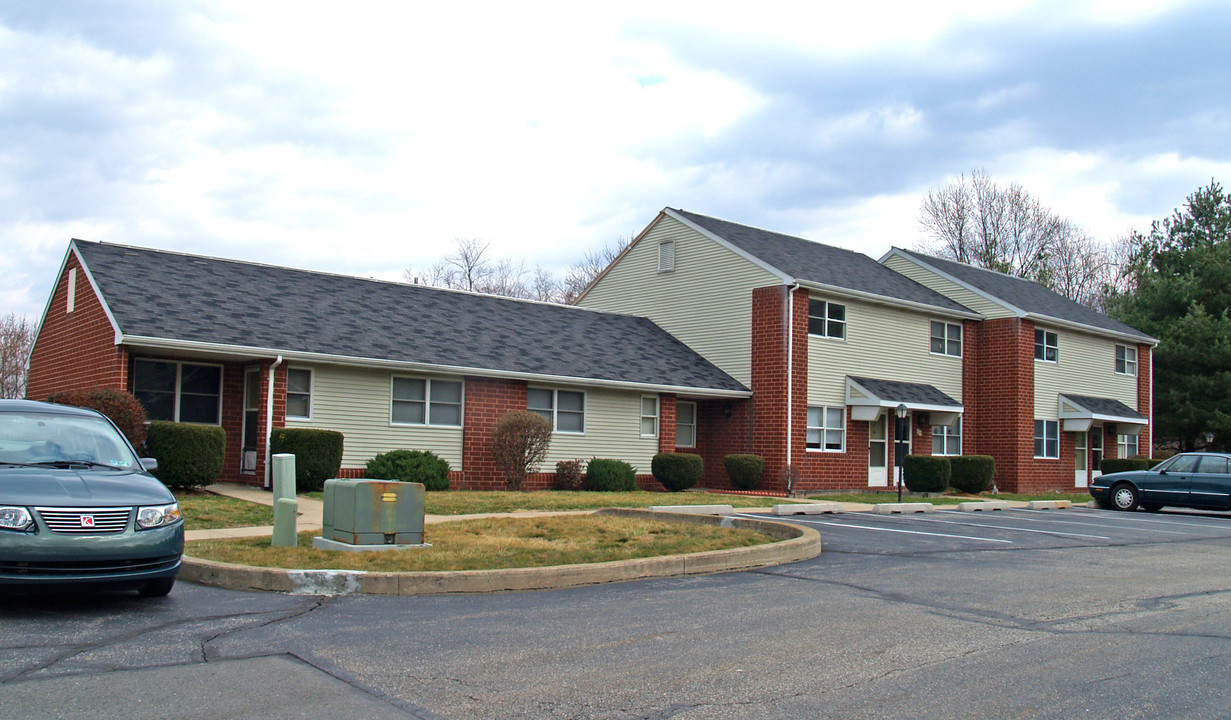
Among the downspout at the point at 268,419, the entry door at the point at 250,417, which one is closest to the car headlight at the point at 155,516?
the downspout at the point at 268,419

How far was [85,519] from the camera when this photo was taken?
7703 mm

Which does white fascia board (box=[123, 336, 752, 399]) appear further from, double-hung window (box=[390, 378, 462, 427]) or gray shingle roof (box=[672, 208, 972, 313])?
gray shingle roof (box=[672, 208, 972, 313])

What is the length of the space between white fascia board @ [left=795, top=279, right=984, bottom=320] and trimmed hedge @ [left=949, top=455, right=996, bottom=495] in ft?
14.7

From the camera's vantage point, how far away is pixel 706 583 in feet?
32.5

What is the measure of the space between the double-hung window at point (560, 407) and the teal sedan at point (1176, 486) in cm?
Result: 1231

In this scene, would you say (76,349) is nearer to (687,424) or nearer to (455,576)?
(687,424)

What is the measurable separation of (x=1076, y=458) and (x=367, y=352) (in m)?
25.5

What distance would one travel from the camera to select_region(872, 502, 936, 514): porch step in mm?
20047

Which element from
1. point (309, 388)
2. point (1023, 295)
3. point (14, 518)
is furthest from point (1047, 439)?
point (14, 518)

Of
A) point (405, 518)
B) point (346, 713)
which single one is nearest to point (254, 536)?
point (405, 518)

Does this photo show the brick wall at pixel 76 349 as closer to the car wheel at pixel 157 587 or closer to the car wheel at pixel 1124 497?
the car wheel at pixel 157 587

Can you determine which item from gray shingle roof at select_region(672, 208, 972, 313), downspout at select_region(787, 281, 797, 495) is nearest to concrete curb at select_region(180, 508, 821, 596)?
downspout at select_region(787, 281, 797, 495)

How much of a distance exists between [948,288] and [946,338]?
2369 millimetres

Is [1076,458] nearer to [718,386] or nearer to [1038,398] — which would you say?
[1038,398]
